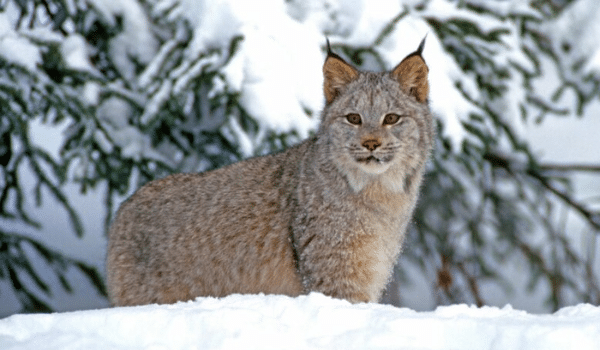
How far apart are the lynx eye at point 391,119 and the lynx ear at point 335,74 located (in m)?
0.36

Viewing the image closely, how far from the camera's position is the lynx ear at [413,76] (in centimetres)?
414

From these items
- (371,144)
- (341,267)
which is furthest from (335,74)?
(341,267)

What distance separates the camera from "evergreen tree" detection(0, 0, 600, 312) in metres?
5.62

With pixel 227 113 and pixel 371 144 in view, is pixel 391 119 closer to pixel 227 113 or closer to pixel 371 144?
pixel 371 144

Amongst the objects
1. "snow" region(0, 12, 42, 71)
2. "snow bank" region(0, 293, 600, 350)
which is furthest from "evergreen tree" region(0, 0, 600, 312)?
"snow bank" region(0, 293, 600, 350)

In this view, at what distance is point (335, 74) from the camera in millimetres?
4250

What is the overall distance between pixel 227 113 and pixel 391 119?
1888 millimetres

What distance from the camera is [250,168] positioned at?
15.1 feet

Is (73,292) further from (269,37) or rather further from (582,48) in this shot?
(582,48)

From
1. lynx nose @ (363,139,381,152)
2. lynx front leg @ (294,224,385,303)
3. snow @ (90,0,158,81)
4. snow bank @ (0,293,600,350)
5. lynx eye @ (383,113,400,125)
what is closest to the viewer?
snow bank @ (0,293,600,350)

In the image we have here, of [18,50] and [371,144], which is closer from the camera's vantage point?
[371,144]

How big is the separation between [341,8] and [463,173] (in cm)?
199

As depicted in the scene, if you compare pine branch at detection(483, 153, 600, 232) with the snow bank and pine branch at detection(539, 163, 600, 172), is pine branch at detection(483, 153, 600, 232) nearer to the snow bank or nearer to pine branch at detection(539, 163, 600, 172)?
pine branch at detection(539, 163, 600, 172)

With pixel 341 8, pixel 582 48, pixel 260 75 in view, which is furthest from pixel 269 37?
pixel 582 48
